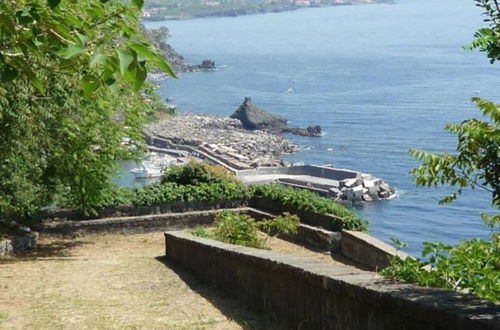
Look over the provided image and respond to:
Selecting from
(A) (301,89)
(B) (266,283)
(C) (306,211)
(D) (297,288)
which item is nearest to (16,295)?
(B) (266,283)

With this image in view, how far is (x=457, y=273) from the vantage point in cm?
610

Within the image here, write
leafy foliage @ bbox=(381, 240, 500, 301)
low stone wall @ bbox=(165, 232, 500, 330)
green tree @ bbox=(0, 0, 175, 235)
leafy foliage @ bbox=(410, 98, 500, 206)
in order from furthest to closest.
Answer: green tree @ bbox=(0, 0, 175, 235) < leafy foliage @ bbox=(410, 98, 500, 206) < leafy foliage @ bbox=(381, 240, 500, 301) < low stone wall @ bbox=(165, 232, 500, 330)

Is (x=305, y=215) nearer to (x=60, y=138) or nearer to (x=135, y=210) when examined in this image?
(x=135, y=210)

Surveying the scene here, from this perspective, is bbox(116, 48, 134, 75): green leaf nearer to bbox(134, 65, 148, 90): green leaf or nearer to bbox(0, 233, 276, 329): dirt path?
bbox(134, 65, 148, 90): green leaf

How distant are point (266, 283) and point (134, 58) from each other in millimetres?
5097

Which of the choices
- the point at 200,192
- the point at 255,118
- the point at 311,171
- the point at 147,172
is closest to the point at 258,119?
the point at 255,118

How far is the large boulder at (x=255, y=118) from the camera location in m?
107

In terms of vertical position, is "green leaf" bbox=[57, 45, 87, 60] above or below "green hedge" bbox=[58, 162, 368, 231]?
above

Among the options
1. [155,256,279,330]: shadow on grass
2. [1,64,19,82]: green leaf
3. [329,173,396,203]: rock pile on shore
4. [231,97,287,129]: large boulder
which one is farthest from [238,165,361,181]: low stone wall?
[1,64,19,82]: green leaf

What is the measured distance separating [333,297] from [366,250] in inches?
403

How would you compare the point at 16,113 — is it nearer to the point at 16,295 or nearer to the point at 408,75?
the point at 16,295

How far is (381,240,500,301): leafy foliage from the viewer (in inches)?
219

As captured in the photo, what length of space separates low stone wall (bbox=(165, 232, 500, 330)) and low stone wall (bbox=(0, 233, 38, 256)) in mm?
6869

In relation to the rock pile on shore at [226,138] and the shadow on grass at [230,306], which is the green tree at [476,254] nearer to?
the shadow on grass at [230,306]
